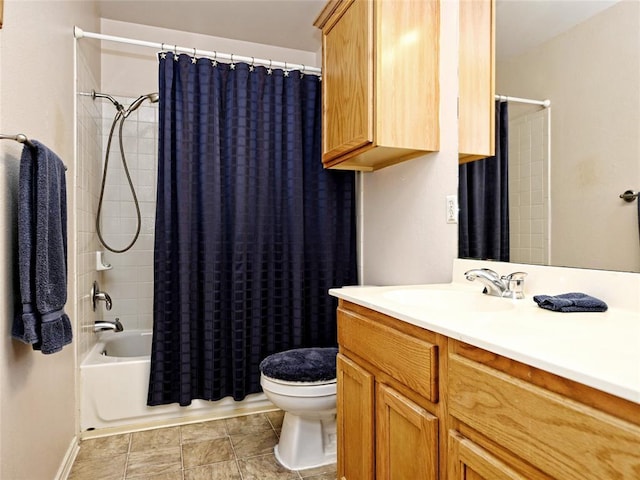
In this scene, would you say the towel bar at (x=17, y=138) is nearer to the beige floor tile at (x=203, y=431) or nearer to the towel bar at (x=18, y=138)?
the towel bar at (x=18, y=138)

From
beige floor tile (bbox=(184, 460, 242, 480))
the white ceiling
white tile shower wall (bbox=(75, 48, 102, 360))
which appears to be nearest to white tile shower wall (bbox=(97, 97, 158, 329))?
white tile shower wall (bbox=(75, 48, 102, 360))

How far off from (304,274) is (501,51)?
4.90ft

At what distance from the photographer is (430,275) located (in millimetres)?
1791

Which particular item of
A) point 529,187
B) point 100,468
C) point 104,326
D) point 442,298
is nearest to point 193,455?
point 100,468

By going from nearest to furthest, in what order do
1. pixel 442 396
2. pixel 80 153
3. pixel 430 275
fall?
pixel 442 396 → pixel 430 275 → pixel 80 153

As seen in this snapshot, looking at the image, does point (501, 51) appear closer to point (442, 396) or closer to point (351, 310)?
point (351, 310)

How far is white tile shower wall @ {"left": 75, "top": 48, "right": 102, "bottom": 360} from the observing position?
205 centimetres

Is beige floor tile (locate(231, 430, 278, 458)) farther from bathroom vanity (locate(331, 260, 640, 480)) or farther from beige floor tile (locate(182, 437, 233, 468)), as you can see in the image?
bathroom vanity (locate(331, 260, 640, 480))

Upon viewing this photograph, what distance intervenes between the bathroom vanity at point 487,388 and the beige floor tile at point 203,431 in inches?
36.7

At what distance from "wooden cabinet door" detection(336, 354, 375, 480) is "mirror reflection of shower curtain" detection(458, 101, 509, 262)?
0.68 metres

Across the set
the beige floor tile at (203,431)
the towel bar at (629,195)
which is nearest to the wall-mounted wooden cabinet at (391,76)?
the towel bar at (629,195)

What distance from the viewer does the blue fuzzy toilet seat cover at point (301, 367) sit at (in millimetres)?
1724

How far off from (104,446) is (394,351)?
5.59 feet

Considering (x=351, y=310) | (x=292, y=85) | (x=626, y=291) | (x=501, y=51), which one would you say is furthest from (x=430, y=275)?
(x=292, y=85)
